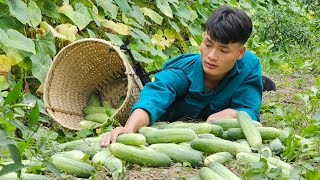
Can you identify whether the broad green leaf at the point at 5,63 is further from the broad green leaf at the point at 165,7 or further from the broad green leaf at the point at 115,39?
the broad green leaf at the point at 165,7

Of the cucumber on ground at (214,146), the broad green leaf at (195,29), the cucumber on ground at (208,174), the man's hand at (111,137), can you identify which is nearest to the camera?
the cucumber on ground at (208,174)

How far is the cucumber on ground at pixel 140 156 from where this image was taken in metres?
2.74

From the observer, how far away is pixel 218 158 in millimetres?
2758

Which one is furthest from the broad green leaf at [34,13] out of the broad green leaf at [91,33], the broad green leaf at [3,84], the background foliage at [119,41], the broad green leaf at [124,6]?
the broad green leaf at [124,6]

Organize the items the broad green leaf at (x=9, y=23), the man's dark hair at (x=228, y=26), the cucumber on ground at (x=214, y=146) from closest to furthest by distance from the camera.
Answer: the cucumber on ground at (x=214, y=146), the man's dark hair at (x=228, y=26), the broad green leaf at (x=9, y=23)

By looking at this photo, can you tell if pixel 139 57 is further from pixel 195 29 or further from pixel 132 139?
pixel 132 139

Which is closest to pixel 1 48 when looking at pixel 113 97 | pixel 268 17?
pixel 113 97

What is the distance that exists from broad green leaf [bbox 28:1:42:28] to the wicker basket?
0.90ft

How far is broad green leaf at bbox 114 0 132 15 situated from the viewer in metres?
5.56

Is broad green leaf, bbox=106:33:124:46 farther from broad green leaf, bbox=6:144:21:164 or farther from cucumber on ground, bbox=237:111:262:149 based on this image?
broad green leaf, bbox=6:144:21:164

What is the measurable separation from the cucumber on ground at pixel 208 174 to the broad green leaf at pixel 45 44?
2.18 m

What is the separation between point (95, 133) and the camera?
388cm

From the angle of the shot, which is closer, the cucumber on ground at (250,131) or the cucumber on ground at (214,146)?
the cucumber on ground at (214,146)

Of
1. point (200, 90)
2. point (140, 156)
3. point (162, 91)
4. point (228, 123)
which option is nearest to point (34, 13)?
point (162, 91)
